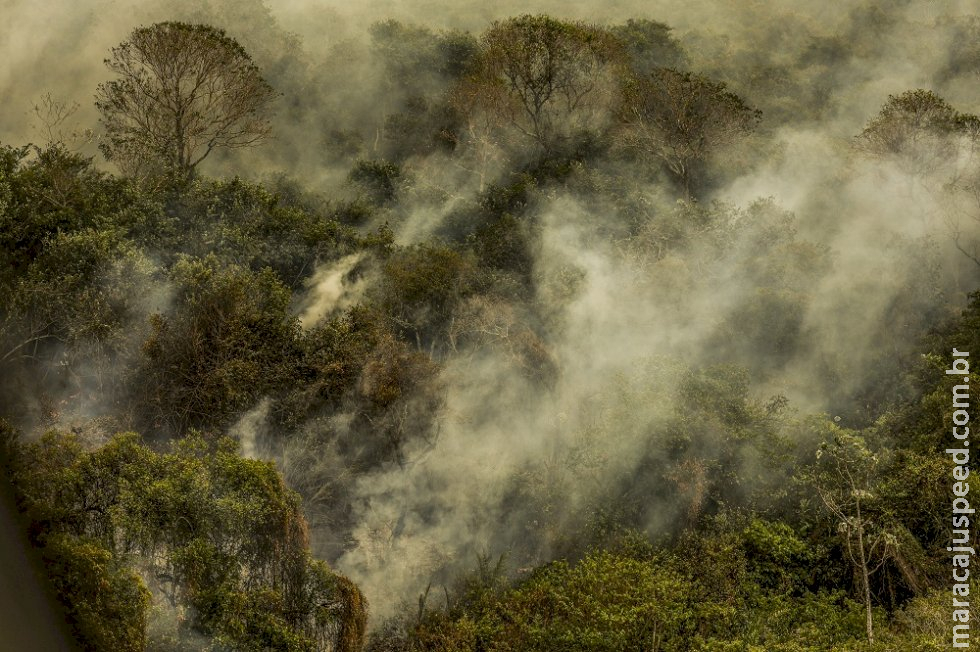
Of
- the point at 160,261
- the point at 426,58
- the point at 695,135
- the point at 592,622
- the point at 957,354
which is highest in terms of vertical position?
→ the point at 426,58

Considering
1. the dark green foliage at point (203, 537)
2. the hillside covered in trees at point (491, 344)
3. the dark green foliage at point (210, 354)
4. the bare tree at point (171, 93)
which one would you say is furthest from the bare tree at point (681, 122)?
the dark green foliage at point (203, 537)

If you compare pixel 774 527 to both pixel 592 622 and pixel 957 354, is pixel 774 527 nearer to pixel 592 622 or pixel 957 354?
pixel 592 622

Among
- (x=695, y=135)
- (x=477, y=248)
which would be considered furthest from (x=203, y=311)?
(x=695, y=135)

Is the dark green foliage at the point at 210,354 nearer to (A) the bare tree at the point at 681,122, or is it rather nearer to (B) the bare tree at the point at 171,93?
(B) the bare tree at the point at 171,93

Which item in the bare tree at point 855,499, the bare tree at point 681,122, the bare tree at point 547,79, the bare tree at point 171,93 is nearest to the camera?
the bare tree at point 855,499

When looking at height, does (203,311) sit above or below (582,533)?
above

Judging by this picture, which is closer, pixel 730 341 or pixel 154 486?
pixel 154 486
